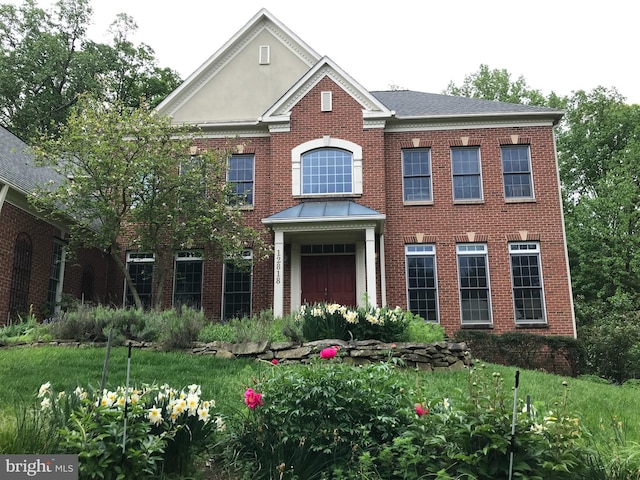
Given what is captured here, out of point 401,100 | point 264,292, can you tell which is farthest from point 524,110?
point 264,292

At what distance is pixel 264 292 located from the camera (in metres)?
15.3

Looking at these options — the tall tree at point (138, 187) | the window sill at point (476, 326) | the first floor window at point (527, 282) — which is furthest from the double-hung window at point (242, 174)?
the first floor window at point (527, 282)

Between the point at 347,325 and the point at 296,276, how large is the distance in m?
5.55

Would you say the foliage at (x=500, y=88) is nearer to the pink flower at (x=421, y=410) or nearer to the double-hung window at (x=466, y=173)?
the double-hung window at (x=466, y=173)

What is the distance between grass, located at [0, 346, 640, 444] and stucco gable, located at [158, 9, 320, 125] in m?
9.56

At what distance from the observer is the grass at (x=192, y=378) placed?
628 cm

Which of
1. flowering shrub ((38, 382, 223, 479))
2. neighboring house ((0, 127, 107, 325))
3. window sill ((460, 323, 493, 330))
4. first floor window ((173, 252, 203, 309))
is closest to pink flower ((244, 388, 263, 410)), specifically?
flowering shrub ((38, 382, 223, 479))

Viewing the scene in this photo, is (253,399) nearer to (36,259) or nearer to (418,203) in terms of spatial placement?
(36,259)

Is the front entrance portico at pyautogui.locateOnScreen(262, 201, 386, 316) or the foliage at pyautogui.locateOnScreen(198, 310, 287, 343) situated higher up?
the front entrance portico at pyautogui.locateOnScreen(262, 201, 386, 316)

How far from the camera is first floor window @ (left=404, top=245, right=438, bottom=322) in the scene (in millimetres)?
14930

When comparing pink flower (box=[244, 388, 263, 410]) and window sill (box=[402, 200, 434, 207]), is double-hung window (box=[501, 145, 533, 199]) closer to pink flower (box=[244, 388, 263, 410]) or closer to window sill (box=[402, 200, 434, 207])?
window sill (box=[402, 200, 434, 207])

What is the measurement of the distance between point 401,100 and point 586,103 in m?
17.1

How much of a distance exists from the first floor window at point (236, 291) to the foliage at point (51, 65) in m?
14.1

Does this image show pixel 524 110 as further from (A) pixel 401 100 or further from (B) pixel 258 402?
(B) pixel 258 402
